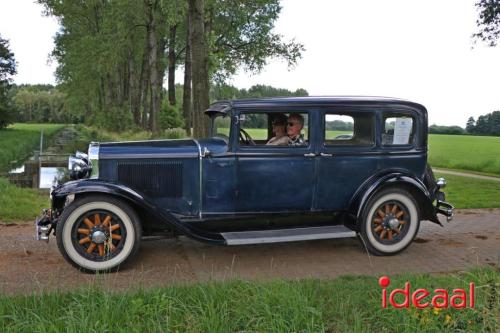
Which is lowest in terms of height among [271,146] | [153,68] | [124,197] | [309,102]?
[124,197]

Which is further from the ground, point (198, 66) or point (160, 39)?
point (160, 39)

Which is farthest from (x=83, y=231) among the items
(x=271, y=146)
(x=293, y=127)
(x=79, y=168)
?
(x=293, y=127)

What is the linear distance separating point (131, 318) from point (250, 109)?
2.70 meters

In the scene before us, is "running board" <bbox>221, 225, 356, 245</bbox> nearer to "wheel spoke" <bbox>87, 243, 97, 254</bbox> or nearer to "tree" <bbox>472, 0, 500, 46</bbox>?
"wheel spoke" <bbox>87, 243, 97, 254</bbox>

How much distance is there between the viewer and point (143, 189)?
4965 millimetres

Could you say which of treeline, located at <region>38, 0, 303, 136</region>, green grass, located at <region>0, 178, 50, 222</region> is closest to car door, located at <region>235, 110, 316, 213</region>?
green grass, located at <region>0, 178, 50, 222</region>

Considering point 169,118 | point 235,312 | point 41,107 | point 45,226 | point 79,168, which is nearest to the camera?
point 235,312

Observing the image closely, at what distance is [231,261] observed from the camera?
5129 millimetres

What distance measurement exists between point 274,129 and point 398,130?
1519 mm

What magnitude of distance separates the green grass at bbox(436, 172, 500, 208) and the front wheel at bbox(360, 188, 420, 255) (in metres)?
3.56

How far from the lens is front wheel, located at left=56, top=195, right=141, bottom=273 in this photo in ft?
14.9

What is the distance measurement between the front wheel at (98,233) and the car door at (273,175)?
1210 millimetres

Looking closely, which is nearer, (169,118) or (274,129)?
(274,129)

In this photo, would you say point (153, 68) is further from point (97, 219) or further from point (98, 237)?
point (98, 237)
